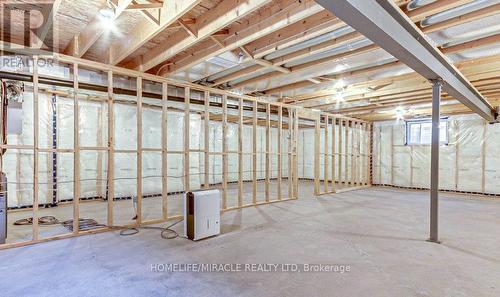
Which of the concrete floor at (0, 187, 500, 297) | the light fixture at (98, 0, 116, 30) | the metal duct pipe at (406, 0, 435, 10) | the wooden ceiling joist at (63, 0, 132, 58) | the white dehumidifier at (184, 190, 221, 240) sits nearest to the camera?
the concrete floor at (0, 187, 500, 297)

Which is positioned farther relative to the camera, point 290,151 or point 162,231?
point 290,151

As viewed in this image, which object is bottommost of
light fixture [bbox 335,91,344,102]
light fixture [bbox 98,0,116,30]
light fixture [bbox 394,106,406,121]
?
light fixture [bbox 394,106,406,121]

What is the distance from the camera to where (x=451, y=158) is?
815 cm

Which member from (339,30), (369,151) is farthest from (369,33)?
(369,151)

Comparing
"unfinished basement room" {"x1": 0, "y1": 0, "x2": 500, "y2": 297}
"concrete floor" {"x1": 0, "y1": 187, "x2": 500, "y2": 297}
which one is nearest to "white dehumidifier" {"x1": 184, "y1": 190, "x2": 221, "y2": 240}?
"unfinished basement room" {"x1": 0, "y1": 0, "x2": 500, "y2": 297}

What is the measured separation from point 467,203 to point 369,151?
11.8 feet

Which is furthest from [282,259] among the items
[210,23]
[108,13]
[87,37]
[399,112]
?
[399,112]

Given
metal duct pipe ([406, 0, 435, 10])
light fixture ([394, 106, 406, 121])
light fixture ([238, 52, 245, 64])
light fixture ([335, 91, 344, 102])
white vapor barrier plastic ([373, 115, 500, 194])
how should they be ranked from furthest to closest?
light fixture ([394, 106, 406, 121]), white vapor barrier plastic ([373, 115, 500, 194]), light fixture ([335, 91, 344, 102]), light fixture ([238, 52, 245, 64]), metal duct pipe ([406, 0, 435, 10])

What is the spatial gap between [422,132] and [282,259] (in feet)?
26.2

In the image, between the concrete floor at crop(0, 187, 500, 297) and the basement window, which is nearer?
the concrete floor at crop(0, 187, 500, 297)

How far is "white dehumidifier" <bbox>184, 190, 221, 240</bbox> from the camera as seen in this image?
352 centimetres

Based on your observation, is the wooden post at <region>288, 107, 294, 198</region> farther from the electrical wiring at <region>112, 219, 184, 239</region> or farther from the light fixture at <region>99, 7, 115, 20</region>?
the light fixture at <region>99, 7, 115, 20</region>
